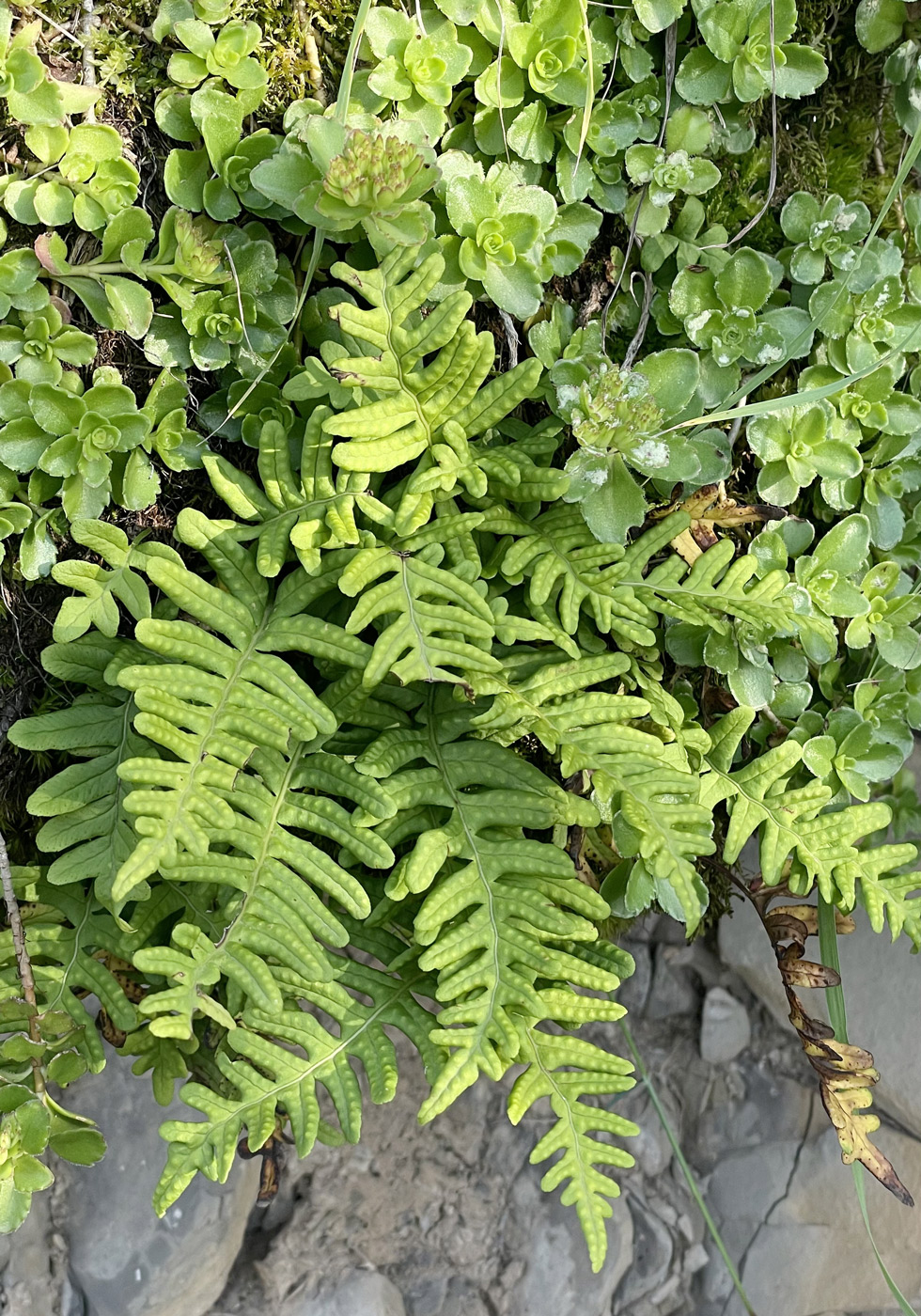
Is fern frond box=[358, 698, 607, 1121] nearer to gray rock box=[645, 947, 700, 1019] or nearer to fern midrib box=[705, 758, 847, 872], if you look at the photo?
fern midrib box=[705, 758, 847, 872]

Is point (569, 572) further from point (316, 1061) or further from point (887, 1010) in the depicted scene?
point (887, 1010)

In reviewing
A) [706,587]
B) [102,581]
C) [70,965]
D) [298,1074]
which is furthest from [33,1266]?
[706,587]

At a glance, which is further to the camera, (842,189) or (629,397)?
(842,189)

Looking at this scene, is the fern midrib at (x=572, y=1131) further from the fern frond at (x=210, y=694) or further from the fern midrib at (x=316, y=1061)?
the fern frond at (x=210, y=694)

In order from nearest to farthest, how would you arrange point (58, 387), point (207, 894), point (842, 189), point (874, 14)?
point (58, 387), point (207, 894), point (874, 14), point (842, 189)

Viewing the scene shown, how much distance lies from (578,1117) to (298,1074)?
54cm

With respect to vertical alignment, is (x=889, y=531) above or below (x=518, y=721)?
above

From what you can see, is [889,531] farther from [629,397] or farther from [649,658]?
[629,397]

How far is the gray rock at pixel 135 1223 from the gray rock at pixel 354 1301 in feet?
0.85

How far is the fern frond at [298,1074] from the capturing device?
172 cm

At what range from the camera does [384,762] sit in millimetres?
1824

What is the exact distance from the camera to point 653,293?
212cm

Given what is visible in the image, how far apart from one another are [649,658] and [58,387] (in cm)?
131

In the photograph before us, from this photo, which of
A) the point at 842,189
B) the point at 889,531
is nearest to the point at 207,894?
the point at 889,531
